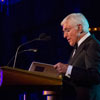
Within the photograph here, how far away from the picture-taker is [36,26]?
21.5 feet

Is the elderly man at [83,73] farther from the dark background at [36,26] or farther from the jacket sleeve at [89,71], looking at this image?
the dark background at [36,26]

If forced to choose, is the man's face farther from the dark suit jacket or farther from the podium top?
the podium top

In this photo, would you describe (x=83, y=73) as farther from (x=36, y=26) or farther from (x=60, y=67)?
(x=36, y=26)

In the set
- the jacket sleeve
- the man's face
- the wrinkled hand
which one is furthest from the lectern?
the man's face

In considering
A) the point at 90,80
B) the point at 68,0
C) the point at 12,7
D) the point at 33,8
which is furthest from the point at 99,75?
the point at 12,7

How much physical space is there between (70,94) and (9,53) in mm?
4980

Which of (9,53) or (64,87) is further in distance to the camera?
(9,53)

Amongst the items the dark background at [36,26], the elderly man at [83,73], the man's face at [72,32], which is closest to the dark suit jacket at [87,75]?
the elderly man at [83,73]

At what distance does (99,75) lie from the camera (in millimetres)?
2160

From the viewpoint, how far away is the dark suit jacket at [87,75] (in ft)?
7.00

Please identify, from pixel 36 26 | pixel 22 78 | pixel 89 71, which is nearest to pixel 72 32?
pixel 89 71

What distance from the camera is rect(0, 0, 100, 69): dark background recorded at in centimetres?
541

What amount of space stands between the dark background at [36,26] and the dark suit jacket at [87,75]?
2.16 metres

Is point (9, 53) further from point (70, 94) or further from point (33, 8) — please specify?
point (70, 94)
